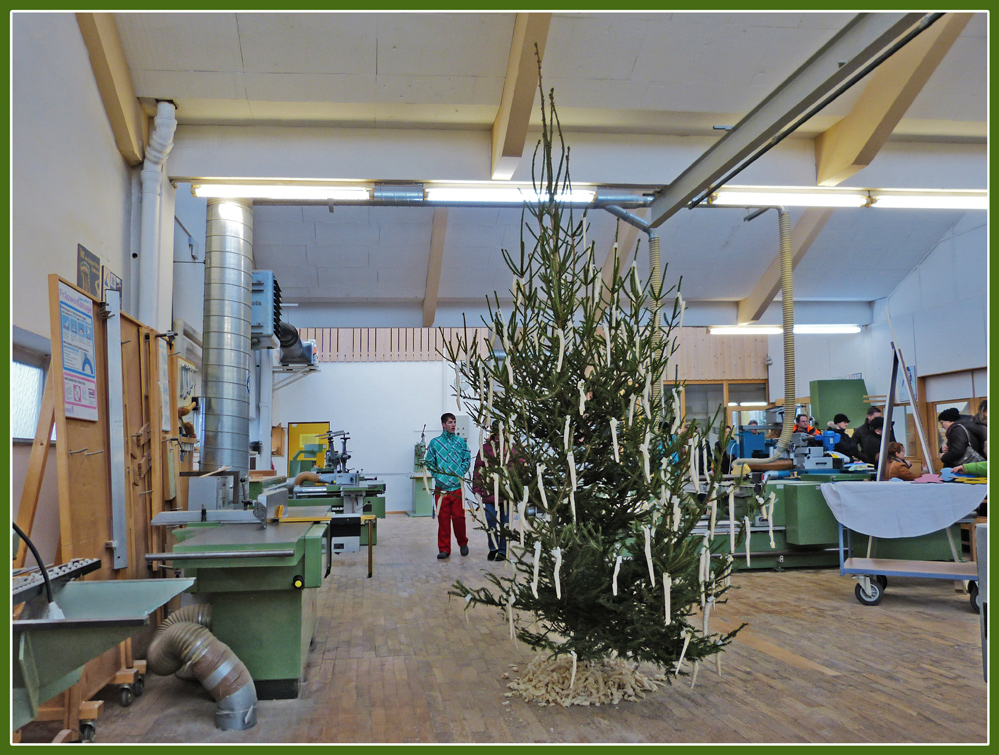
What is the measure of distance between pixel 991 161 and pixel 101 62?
16.9 feet

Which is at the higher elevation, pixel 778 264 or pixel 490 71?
pixel 490 71

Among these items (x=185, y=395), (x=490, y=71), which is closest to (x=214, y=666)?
(x=185, y=395)

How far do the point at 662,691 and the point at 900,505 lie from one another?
9.20ft

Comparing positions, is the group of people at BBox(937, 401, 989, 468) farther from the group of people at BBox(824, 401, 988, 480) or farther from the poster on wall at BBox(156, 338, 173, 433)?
the poster on wall at BBox(156, 338, 173, 433)

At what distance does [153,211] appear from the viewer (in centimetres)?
554

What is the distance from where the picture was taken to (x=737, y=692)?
2971 mm

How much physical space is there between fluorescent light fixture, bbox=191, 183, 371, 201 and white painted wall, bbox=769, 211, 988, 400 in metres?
6.14

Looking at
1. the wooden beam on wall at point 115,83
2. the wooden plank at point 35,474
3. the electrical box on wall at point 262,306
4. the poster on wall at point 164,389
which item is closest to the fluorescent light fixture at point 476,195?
the electrical box on wall at point 262,306

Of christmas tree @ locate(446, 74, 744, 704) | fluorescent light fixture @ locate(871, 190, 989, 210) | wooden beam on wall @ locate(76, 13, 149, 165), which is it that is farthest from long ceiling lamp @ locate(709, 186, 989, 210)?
wooden beam on wall @ locate(76, 13, 149, 165)

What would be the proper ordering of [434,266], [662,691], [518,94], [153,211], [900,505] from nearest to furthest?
[662,691]
[900,505]
[518,94]
[153,211]
[434,266]

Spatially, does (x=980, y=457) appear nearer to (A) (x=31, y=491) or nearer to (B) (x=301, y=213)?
(A) (x=31, y=491)

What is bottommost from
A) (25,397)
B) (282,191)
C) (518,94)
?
(25,397)

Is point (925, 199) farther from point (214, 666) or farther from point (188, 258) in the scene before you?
point (188, 258)

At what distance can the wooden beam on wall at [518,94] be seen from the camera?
16.4ft
